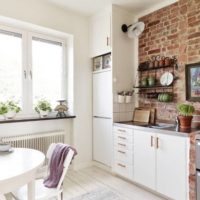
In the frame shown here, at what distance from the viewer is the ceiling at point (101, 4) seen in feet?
9.77

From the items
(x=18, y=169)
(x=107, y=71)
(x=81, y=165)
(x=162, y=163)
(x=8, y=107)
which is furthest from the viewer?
(x=81, y=165)

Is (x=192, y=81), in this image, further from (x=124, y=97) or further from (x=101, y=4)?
(x=101, y=4)

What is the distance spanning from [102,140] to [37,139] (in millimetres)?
1058

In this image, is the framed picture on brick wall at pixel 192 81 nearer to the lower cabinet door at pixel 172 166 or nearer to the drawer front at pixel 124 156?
the lower cabinet door at pixel 172 166

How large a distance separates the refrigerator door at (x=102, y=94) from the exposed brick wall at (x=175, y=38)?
1.93 ft

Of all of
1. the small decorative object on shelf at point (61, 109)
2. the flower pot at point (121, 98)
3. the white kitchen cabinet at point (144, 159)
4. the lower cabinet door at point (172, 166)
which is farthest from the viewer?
the small decorative object on shelf at point (61, 109)

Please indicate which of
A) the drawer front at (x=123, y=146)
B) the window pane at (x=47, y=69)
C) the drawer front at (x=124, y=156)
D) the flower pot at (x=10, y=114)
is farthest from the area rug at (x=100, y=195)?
the window pane at (x=47, y=69)

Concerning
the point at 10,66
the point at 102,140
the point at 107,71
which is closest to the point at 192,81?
the point at 107,71

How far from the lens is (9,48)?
293 centimetres

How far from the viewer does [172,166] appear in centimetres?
228

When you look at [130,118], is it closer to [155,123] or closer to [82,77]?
[155,123]

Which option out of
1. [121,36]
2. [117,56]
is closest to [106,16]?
[121,36]

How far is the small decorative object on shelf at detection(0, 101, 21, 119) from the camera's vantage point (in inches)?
105

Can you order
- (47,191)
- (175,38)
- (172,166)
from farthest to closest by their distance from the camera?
1. (175,38)
2. (172,166)
3. (47,191)
